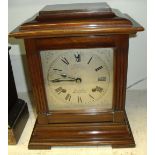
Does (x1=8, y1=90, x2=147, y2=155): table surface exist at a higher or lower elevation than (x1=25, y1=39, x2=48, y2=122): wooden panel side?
lower

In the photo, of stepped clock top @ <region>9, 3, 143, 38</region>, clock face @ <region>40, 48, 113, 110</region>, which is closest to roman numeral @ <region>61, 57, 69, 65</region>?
clock face @ <region>40, 48, 113, 110</region>

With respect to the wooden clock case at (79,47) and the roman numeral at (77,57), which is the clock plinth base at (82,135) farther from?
the roman numeral at (77,57)

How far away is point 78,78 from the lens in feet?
2.54

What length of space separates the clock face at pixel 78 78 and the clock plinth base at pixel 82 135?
7cm

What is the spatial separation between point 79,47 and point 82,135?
32 cm

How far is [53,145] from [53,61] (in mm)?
304

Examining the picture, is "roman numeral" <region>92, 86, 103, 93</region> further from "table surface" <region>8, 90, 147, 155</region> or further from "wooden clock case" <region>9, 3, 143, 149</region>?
"table surface" <region>8, 90, 147, 155</region>

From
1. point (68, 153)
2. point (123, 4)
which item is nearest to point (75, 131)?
point (68, 153)

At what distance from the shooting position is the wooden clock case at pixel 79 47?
0.66m

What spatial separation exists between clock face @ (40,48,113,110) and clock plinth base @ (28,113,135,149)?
72 millimetres

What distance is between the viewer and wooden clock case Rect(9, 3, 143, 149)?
0.66m

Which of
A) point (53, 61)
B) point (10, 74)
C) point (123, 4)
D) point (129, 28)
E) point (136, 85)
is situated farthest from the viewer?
point (136, 85)

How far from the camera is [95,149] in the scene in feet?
2.67

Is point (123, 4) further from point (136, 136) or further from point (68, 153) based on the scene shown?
point (68, 153)
